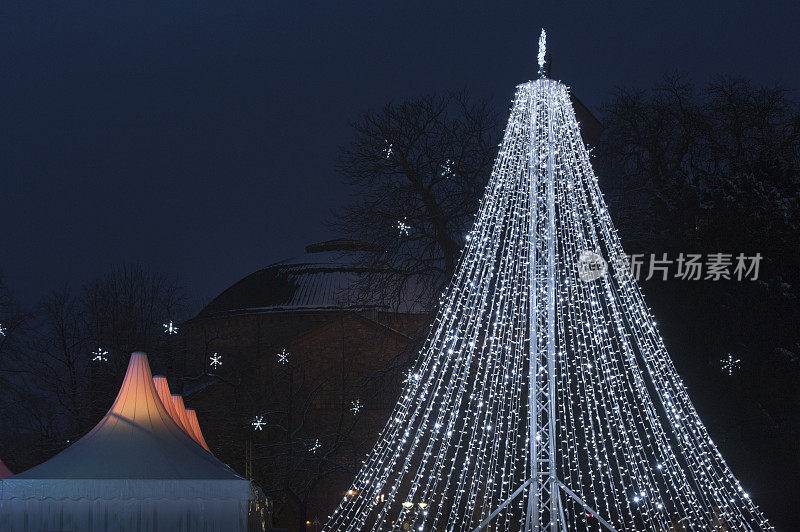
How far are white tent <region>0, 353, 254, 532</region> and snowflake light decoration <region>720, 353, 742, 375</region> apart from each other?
11.0 meters

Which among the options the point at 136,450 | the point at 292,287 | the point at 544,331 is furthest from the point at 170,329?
the point at 544,331

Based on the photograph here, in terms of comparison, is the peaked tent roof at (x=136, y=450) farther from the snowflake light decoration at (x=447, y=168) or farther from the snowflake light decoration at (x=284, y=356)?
the snowflake light decoration at (x=284, y=356)

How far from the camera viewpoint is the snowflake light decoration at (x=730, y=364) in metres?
18.1

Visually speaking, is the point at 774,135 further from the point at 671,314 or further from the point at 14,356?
the point at 14,356

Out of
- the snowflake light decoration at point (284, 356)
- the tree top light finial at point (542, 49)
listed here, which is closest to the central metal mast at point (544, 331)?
the tree top light finial at point (542, 49)

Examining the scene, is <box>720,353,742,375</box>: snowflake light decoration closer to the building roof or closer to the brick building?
the brick building

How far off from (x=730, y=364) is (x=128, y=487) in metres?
12.5

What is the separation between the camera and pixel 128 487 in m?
10.1

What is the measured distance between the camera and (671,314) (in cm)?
1814

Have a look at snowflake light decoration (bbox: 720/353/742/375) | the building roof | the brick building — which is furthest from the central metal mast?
the building roof

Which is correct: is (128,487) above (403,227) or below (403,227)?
below

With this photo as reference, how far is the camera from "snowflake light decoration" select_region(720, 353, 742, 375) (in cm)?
1811

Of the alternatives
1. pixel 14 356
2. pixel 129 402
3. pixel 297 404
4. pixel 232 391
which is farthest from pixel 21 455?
pixel 129 402

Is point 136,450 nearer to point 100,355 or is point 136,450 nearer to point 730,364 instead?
point 730,364
